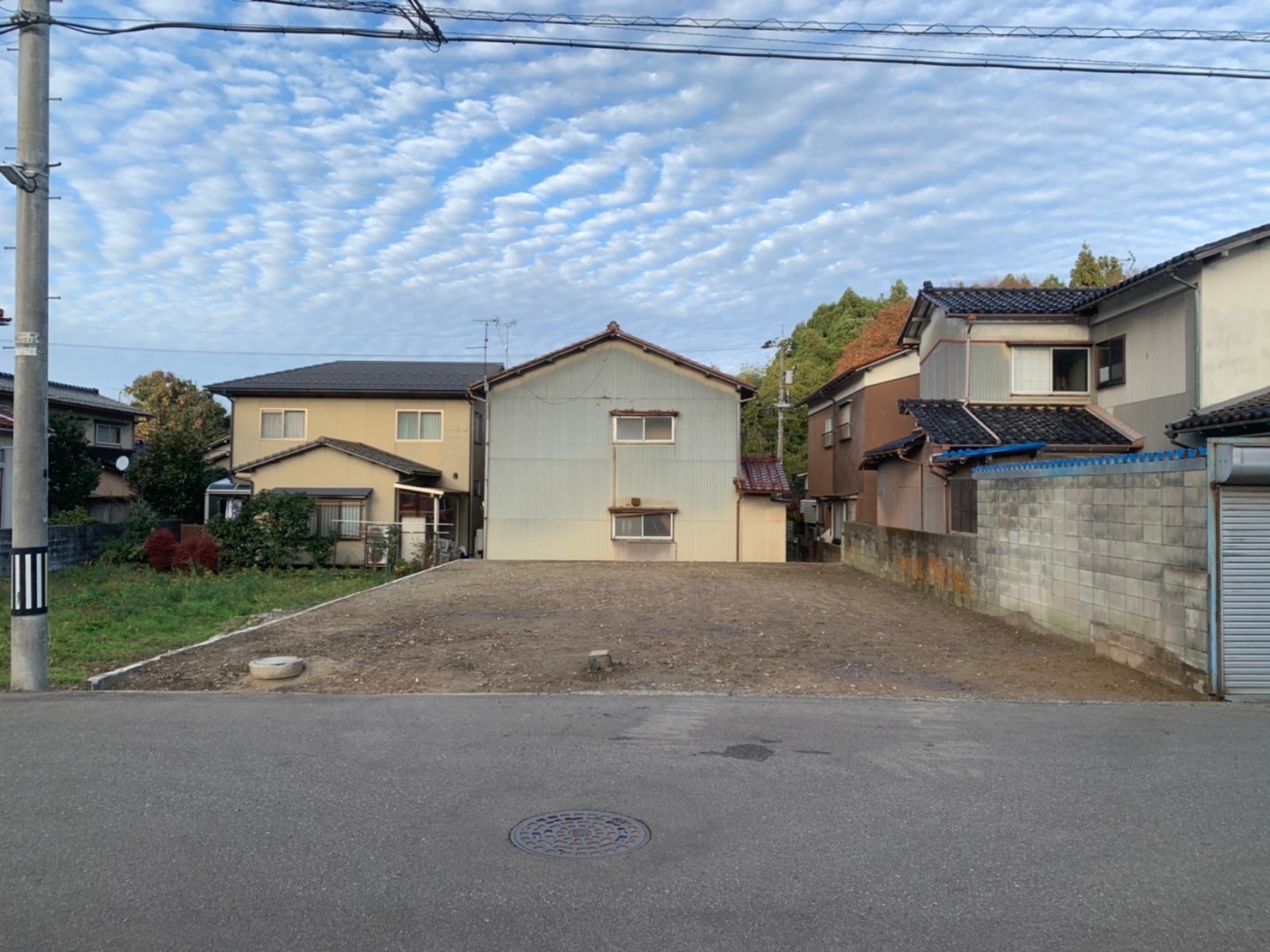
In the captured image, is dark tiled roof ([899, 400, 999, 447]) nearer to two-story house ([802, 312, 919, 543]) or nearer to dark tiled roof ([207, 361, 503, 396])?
two-story house ([802, 312, 919, 543])

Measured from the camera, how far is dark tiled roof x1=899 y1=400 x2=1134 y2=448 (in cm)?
1574

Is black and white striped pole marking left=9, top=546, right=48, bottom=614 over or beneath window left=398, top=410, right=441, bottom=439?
beneath

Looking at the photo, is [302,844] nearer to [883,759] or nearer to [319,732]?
[319,732]

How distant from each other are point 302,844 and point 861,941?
2597 millimetres

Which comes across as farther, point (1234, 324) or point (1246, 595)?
point (1234, 324)

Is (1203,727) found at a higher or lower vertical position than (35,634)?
lower

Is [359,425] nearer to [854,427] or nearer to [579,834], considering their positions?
[854,427]

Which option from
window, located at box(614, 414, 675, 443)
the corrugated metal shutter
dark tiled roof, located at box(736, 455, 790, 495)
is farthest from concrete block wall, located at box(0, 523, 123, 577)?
the corrugated metal shutter

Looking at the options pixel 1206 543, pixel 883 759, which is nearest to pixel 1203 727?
pixel 1206 543

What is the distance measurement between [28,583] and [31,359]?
79.7 inches

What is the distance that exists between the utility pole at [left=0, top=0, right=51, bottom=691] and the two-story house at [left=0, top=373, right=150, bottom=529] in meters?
19.7

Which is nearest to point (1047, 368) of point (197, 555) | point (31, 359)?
point (31, 359)

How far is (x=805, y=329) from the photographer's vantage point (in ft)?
151

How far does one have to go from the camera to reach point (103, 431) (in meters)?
30.9
